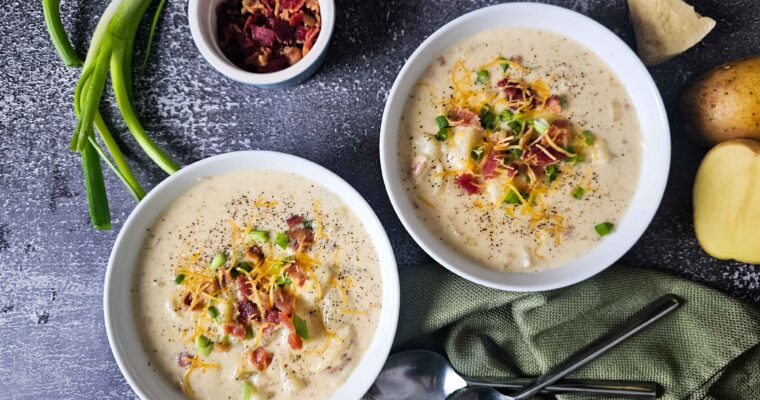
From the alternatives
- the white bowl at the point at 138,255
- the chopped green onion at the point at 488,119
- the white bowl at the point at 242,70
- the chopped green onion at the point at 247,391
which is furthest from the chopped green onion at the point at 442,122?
the chopped green onion at the point at 247,391

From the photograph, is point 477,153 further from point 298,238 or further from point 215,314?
point 215,314

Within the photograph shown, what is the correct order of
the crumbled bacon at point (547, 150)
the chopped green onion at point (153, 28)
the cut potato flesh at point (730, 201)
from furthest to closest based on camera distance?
the chopped green onion at point (153, 28)
the cut potato flesh at point (730, 201)
the crumbled bacon at point (547, 150)

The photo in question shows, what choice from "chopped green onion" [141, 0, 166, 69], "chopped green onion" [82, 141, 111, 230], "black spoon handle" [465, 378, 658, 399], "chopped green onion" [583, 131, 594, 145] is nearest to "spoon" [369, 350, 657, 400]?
"black spoon handle" [465, 378, 658, 399]

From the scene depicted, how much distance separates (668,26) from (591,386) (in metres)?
1.22

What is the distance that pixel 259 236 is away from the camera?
2129mm

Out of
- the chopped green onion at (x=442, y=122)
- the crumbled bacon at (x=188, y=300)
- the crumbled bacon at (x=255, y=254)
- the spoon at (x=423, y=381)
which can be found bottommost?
the spoon at (x=423, y=381)

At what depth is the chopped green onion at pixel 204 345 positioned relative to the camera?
2113 mm

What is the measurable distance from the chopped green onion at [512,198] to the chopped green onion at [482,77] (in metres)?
0.35

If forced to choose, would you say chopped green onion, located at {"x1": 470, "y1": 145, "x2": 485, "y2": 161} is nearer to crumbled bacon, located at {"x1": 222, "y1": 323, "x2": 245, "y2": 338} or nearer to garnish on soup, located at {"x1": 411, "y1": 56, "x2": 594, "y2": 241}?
garnish on soup, located at {"x1": 411, "y1": 56, "x2": 594, "y2": 241}

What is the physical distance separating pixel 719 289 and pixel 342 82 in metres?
1.53

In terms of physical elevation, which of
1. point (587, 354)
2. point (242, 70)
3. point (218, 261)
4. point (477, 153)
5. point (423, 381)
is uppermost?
point (242, 70)

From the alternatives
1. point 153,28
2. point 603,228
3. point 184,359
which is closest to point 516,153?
point 603,228

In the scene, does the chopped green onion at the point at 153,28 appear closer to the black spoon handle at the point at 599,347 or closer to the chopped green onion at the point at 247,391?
the chopped green onion at the point at 247,391

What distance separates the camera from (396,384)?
2.38 metres
